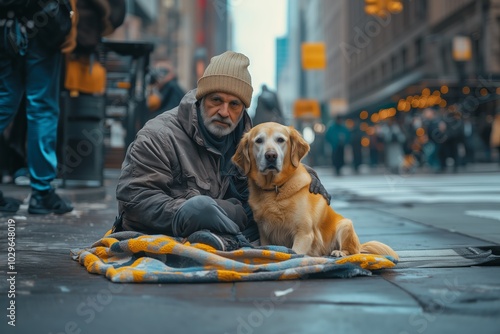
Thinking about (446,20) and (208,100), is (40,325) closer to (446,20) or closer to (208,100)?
(208,100)

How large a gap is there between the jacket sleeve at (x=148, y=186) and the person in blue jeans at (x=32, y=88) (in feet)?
6.60

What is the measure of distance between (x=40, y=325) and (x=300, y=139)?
6.47 feet

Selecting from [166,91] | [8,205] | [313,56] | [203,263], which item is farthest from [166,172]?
[313,56]

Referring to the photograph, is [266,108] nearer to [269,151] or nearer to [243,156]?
[243,156]

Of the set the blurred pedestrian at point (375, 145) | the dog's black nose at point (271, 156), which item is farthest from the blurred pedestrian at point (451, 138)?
the dog's black nose at point (271, 156)

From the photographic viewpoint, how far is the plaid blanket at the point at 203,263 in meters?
3.15

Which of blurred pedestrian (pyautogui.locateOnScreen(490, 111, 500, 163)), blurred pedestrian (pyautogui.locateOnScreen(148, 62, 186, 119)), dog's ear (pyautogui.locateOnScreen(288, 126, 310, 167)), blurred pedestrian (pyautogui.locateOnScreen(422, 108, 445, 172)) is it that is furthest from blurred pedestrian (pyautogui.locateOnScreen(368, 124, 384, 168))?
dog's ear (pyautogui.locateOnScreen(288, 126, 310, 167))

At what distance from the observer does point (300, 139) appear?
396 cm

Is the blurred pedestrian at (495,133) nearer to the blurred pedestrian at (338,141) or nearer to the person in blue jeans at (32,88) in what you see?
the blurred pedestrian at (338,141)

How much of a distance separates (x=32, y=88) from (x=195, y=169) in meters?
2.27

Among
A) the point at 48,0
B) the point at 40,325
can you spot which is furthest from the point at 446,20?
the point at 40,325

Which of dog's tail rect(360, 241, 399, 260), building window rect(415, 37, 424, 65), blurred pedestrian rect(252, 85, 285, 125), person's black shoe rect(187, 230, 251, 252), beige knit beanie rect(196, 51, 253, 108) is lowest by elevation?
dog's tail rect(360, 241, 399, 260)

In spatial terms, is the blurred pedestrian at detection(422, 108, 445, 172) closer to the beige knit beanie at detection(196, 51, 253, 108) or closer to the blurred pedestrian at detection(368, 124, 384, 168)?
the blurred pedestrian at detection(368, 124, 384, 168)

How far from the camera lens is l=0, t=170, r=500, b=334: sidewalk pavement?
237cm
